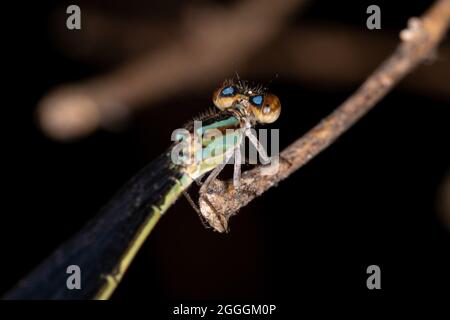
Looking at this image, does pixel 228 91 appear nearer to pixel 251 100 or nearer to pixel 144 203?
pixel 251 100

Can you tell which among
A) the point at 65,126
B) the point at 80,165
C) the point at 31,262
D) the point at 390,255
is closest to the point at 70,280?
the point at 65,126

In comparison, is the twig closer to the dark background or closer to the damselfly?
the damselfly

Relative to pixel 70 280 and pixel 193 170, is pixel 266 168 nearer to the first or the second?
pixel 193 170

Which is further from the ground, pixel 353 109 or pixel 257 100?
pixel 257 100

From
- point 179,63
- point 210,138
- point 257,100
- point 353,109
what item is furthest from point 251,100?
point 179,63

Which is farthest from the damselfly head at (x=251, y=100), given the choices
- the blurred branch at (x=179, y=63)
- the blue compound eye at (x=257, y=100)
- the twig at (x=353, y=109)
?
the blurred branch at (x=179, y=63)

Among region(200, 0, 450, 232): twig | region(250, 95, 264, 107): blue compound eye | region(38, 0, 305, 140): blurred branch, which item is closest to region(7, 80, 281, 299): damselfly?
region(250, 95, 264, 107): blue compound eye
